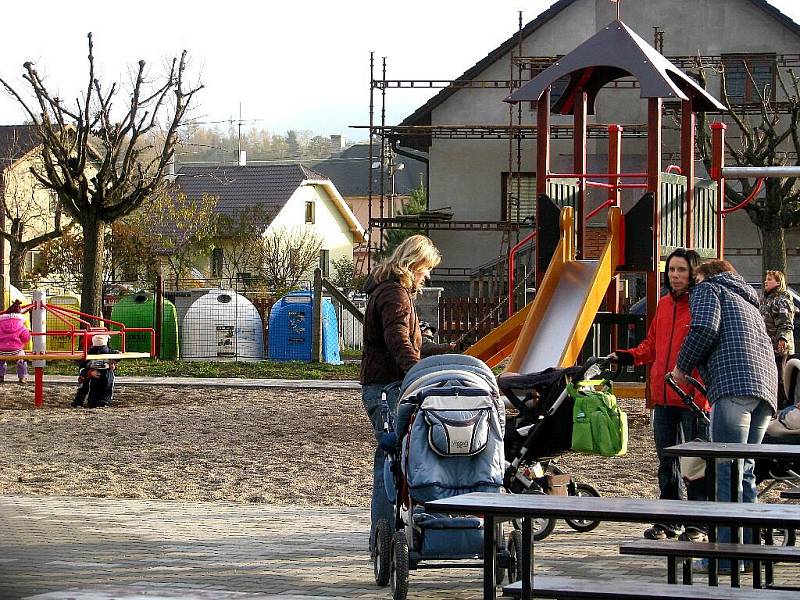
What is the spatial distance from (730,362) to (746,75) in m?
34.8

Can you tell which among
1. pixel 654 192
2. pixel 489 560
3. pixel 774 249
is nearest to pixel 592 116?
pixel 774 249

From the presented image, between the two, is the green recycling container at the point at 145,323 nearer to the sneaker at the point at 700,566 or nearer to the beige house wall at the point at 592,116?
the beige house wall at the point at 592,116

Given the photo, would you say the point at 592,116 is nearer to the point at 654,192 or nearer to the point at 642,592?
the point at 654,192

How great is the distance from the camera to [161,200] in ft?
178

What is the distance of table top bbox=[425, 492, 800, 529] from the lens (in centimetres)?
572

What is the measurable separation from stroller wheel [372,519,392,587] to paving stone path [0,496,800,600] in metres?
0.09

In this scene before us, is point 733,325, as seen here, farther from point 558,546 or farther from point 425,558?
point 425,558

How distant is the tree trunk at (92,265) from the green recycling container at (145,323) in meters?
2.04

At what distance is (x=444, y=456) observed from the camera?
7578 millimetres

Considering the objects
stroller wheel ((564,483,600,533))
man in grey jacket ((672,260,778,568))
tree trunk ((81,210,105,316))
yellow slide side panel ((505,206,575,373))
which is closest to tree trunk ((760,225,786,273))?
tree trunk ((81,210,105,316))

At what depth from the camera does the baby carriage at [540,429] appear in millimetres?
9492

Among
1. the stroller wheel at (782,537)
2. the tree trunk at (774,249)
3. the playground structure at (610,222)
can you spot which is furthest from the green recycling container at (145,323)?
the stroller wheel at (782,537)

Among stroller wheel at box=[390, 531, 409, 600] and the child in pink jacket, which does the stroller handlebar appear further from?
the child in pink jacket

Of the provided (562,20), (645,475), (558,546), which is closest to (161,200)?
(562,20)
